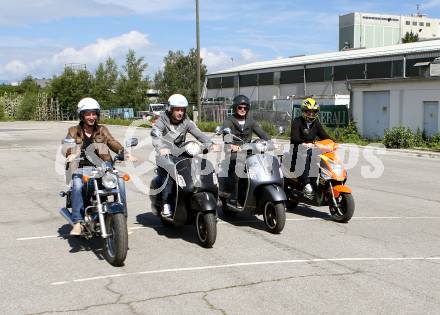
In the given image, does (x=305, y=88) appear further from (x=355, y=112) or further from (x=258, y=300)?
(x=258, y=300)

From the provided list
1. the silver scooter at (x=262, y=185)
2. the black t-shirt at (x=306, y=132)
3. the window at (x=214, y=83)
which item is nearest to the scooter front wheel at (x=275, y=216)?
the silver scooter at (x=262, y=185)

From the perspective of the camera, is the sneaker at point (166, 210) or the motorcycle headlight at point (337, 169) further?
the motorcycle headlight at point (337, 169)

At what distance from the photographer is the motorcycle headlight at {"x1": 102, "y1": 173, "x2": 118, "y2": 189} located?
6.16 m

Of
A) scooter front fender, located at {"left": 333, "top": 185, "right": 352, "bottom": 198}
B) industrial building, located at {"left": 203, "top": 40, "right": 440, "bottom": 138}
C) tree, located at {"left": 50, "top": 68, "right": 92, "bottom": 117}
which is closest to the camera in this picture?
scooter front fender, located at {"left": 333, "top": 185, "right": 352, "bottom": 198}

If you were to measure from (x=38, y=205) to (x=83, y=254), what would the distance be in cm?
380

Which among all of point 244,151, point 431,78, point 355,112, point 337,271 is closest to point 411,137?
point 431,78

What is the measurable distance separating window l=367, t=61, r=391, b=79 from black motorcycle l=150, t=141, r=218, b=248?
39.7 m

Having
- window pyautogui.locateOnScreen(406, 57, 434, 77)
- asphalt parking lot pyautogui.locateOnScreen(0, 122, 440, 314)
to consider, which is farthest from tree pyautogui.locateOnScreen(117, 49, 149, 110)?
asphalt parking lot pyautogui.locateOnScreen(0, 122, 440, 314)

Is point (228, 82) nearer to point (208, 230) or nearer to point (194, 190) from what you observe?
point (194, 190)

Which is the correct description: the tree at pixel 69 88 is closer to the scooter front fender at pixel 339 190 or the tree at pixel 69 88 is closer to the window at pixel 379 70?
the window at pixel 379 70

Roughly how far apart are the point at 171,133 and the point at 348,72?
43.0 metres

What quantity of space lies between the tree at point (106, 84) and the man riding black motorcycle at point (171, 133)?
2454 inches

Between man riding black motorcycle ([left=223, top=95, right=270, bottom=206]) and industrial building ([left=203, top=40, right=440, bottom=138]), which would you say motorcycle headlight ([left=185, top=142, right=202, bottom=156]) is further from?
industrial building ([left=203, top=40, right=440, bottom=138])

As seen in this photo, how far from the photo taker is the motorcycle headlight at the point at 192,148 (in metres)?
6.82
